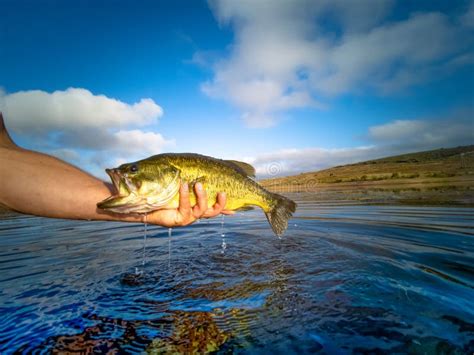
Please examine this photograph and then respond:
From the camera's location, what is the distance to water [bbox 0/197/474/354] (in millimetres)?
2543

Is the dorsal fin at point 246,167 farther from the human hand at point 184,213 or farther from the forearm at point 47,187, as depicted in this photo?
the forearm at point 47,187

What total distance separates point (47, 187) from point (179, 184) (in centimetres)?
173

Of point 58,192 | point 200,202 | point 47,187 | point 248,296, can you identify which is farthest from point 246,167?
point 47,187

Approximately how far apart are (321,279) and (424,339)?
1.57 meters

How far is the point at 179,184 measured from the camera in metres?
4.16

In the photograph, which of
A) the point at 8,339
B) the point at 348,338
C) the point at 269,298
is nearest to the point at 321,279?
the point at 269,298

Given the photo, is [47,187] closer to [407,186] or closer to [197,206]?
[197,206]

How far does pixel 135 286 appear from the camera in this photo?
158 inches

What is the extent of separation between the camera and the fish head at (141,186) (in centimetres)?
370

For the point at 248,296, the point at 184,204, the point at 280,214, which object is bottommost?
the point at 248,296

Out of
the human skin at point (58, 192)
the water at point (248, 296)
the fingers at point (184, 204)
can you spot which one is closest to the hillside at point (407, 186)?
the water at point (248, 296)

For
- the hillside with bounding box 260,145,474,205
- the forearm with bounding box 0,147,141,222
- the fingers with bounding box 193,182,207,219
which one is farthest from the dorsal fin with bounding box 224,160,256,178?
the hillside with bounding box 260,145,474,205

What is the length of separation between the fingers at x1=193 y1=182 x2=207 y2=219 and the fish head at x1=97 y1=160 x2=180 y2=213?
31cm

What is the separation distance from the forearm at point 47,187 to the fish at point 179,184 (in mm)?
548
